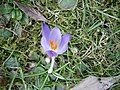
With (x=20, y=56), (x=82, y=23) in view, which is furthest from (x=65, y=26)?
(x=20, y=56)

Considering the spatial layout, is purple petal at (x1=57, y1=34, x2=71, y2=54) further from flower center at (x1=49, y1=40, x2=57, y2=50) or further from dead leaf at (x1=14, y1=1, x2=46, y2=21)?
dead leaf at (x1=14, y1=1, x2=46, y2=21)

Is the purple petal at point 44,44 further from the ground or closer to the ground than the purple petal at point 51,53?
further from the ground

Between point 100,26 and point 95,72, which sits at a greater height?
point 100,26

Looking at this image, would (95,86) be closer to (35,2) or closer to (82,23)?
(82,23)

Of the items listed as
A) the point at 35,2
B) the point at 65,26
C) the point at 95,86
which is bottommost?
the point at 95,86

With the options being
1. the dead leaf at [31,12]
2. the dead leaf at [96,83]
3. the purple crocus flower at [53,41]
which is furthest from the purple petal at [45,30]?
the dead leaf at [96,83]

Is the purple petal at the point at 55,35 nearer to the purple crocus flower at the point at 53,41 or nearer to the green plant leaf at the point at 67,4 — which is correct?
the purple crocus flower at the point at 53,41

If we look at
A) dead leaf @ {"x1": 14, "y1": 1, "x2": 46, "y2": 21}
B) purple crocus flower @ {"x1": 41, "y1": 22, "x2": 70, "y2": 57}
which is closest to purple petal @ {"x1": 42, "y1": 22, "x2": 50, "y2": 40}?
purple crocus flower @ {"x1": 41, "y1": 22, "x2": 70, "y2": 57}
